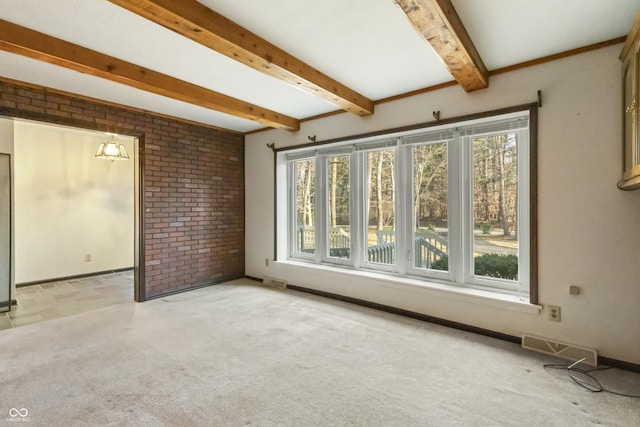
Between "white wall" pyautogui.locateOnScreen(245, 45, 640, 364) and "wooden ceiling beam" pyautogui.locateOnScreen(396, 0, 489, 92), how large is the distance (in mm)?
443

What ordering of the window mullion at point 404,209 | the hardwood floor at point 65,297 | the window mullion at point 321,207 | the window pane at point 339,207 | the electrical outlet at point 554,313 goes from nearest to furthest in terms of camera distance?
the electrical outlet at point 554,313, the hardwood floor at point 65,297, the window mullion at point 404,209, the window pane at point 339,207, the window mullion at point 321,207

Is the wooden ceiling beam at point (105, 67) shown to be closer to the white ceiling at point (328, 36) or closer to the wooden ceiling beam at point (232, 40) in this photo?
the white ceiling at point (328, 36)

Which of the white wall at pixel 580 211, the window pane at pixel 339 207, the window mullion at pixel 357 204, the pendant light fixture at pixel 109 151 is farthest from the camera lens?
the pendant light fixture at pixel 109 151

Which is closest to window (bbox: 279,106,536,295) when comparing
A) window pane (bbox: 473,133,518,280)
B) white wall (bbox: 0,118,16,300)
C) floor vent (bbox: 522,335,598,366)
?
window pane (bbox: 473,133,518,280)

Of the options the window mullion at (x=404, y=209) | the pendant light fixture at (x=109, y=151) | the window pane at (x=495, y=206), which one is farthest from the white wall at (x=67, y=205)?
the window pane at (x=495, y=206)

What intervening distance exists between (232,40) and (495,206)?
8.76 feet

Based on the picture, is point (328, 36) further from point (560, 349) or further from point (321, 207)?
point (560, 349)

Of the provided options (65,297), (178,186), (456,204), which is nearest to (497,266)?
(456,204)

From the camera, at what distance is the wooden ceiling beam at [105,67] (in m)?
2.06

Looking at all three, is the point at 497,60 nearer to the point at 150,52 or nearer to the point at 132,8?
the point at 132,8

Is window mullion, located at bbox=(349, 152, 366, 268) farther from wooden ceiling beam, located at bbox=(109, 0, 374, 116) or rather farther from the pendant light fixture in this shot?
the pendant light fixture

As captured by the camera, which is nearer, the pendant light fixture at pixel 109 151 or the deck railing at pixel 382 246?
the deck railing at pixel 382 246

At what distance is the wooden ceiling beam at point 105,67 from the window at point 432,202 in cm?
146

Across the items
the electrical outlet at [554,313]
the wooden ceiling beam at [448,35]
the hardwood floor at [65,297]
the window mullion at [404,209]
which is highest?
the wooden ceiling beam at [448,35]
